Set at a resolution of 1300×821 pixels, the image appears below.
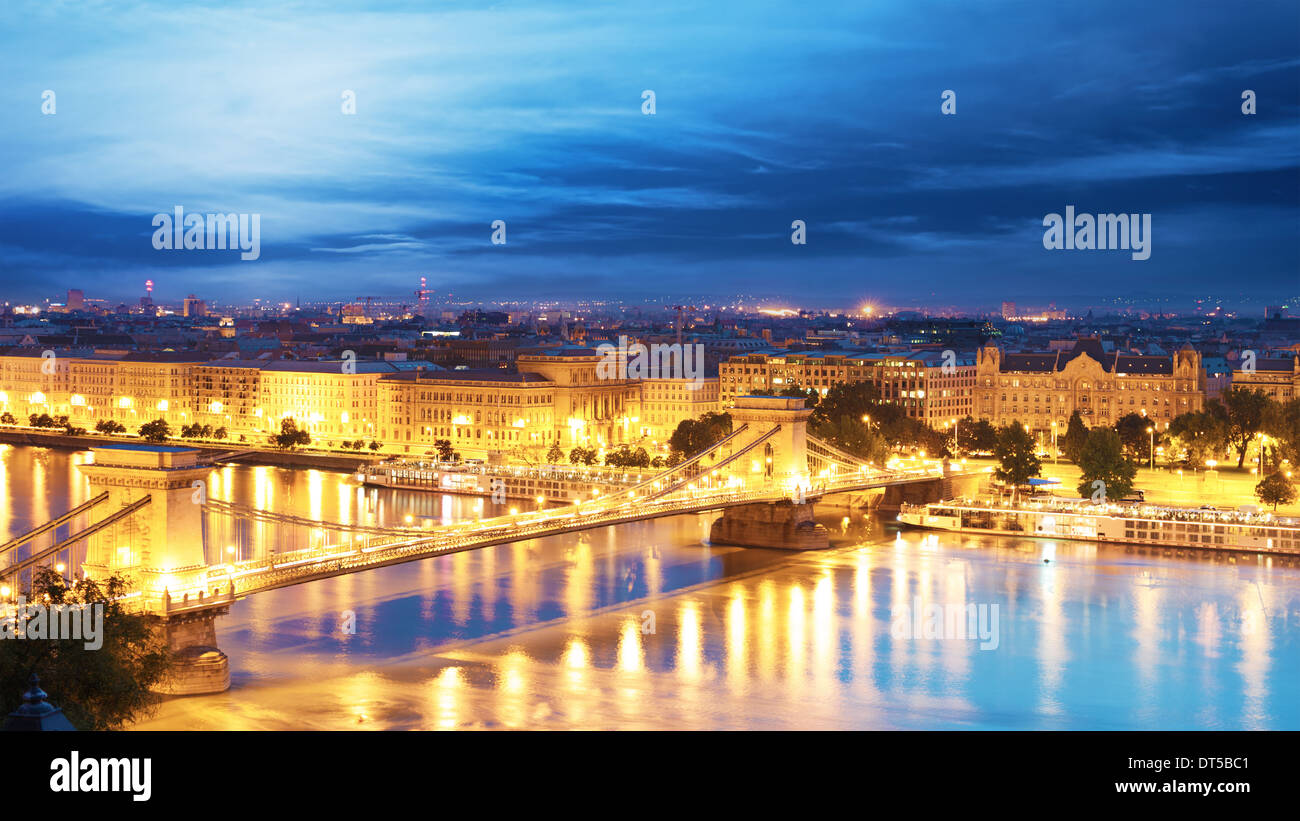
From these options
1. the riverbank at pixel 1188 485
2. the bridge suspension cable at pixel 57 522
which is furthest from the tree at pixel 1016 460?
the bridge suspension cable at pixel 57 522

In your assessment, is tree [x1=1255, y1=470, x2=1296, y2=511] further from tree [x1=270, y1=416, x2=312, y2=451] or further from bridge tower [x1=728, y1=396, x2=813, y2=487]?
tree [x1=270, y1=416, x2=312, y2=451]

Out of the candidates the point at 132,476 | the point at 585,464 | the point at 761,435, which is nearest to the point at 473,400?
the point at 585,464

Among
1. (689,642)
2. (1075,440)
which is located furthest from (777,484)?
(1075,440)

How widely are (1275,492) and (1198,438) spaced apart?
7.13 m

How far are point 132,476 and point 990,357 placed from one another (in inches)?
1205

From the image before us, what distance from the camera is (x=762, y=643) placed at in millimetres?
15078

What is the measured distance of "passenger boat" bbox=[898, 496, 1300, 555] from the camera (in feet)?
72.8

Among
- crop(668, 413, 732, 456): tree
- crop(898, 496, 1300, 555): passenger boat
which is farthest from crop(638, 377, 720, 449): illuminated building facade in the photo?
crop(898, 496, 1300, 555): passenger boat

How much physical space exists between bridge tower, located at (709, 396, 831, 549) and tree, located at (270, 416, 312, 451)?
14217mm

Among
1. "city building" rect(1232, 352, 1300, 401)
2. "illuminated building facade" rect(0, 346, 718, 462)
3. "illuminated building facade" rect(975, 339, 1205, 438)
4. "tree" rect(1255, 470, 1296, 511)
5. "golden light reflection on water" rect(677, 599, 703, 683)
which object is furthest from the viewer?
"city building" rect(1232, 352, 1300, 401)

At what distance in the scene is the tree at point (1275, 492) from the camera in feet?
80.2

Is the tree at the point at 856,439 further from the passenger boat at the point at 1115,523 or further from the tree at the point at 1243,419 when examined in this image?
the tree at the point at 1243,419

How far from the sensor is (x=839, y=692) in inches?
509
